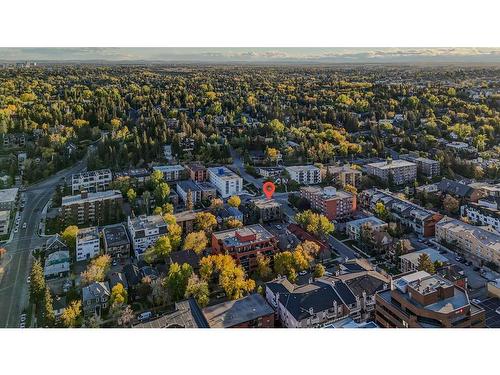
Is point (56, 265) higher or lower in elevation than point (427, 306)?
lower

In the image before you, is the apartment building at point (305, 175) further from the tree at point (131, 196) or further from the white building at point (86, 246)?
the white building at point (86, 246)

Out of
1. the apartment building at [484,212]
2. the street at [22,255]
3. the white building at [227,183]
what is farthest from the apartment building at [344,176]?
the street at [22,255]

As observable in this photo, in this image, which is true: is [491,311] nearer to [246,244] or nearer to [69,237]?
[246,244]

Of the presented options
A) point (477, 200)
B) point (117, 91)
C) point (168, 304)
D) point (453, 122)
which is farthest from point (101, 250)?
point (453, 122)

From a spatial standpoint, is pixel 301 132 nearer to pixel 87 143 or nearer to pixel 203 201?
A: pixel 203 201

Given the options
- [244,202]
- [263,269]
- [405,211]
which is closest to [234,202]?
[244,202]

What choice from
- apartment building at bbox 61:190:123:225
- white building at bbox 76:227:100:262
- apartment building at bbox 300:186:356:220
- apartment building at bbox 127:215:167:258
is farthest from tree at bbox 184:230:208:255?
apartment building at bbox 300:186:356:220
